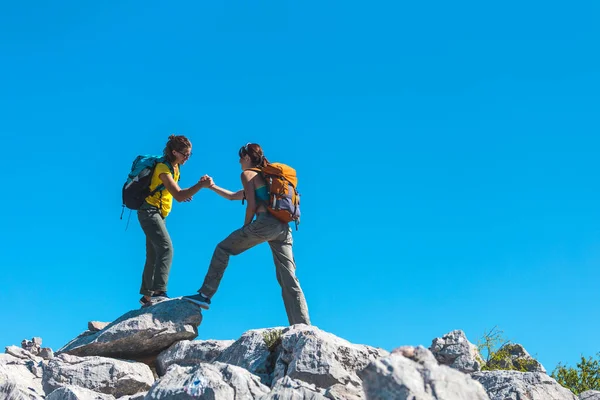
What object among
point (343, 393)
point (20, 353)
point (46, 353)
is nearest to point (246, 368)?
point (343, 393)

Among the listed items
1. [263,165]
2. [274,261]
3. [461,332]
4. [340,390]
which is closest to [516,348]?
[461,332]

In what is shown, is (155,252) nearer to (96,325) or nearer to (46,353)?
(96,325)

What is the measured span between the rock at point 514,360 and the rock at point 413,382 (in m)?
8.62

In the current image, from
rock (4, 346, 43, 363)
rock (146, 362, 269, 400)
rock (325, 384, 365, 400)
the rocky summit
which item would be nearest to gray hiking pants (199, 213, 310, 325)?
the rocky summit

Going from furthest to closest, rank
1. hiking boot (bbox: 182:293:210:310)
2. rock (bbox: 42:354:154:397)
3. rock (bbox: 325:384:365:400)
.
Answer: hiking boot (bbox: 182:293:210:310), rock (bbox: 42:354:154:397), rock (bbox: 325:384:365:400)

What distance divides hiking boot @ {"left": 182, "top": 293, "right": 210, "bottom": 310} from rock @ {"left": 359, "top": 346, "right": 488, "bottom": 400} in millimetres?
8037

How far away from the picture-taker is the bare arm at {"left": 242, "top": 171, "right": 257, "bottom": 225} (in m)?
14.4

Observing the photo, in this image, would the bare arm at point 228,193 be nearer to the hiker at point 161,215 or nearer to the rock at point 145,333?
the hiker at point 161,215

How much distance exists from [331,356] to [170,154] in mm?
6196

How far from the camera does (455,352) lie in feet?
44.7

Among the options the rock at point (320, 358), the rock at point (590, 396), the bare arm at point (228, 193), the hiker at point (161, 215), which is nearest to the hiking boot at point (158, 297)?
the hiker at point (161, 215)

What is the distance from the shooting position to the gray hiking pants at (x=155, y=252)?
1516 centimetres

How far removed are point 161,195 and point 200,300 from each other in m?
Result: 2.41

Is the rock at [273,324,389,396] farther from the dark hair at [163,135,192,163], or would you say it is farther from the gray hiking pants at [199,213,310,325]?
the dark hair at [163,135,192,163]
